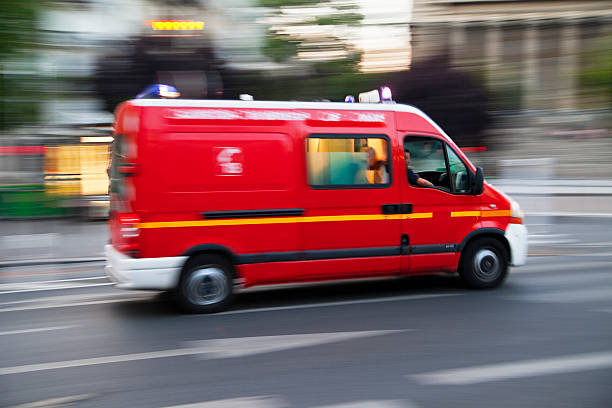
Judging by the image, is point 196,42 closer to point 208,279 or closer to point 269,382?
point 208,279

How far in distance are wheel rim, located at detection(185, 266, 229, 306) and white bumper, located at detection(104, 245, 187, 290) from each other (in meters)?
0.17

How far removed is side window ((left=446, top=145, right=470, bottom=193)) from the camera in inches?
311

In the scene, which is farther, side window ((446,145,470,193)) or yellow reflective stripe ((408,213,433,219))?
side window ((446,145,470,193))

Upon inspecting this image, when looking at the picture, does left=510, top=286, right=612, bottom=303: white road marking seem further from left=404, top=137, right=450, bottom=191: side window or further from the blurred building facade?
the blurred building facade

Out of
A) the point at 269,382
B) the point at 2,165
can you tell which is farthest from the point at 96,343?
the point at 2,165

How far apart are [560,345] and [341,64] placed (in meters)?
23.4

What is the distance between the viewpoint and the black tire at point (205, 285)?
6992mm

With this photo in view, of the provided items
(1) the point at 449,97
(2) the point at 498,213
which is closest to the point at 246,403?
(2) the point at 498,213

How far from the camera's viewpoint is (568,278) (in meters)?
8.80

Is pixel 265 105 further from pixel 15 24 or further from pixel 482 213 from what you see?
pixel 15 24

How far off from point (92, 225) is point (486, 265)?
440 inches

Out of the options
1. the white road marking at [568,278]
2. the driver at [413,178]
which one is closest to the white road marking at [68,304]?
the driver at [413,178]

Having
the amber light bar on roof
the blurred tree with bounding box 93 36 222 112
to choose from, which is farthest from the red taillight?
the amber light bar on roof

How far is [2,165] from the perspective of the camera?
17.8 metres
